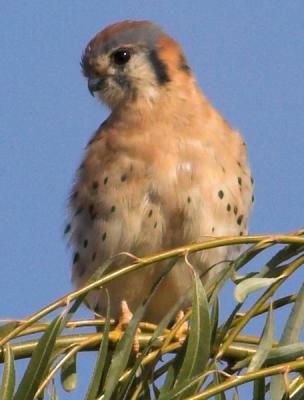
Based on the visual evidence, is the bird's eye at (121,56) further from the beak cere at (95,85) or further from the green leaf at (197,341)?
the green leaf at (197,341)

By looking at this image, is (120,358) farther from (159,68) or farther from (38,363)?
(159,68)

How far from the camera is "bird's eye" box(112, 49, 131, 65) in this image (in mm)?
5988

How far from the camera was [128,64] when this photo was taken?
5.97m

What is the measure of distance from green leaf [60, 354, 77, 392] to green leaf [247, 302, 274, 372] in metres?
0.57

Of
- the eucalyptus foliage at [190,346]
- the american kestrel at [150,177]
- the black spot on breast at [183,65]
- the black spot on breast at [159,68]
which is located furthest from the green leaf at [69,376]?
the black spot on breast at [183,65]

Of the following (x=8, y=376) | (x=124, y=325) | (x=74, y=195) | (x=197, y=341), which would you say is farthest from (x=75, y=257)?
(x=8, y=376)

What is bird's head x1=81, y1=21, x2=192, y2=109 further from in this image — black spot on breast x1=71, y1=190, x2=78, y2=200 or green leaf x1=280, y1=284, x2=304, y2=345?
green leaf x1=280, y1=284, x2=304, y2=345

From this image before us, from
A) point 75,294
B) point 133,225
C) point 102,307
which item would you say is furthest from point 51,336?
point 102,307

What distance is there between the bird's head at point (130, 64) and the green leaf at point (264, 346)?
300 cm

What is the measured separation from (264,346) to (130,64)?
3272mm

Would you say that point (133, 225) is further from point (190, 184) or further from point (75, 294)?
point (75, 294)

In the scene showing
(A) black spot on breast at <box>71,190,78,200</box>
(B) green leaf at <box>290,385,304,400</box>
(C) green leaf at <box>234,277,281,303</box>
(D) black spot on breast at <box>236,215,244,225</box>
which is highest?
(A) black spot on breast at <box>71,190,78,200</box>

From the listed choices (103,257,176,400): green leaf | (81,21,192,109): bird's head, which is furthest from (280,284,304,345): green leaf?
(81,21,192,109): bird's head

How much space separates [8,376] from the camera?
2.73m
